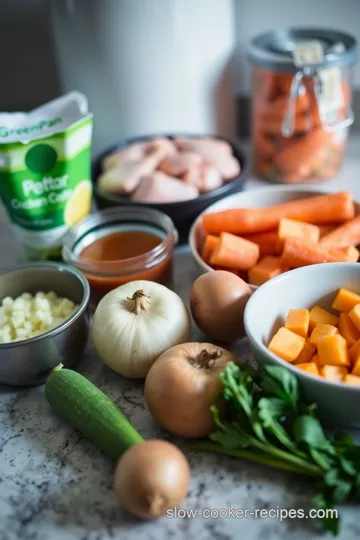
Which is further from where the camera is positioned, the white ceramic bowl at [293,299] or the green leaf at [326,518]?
the white ceramic bowl at [293,299]

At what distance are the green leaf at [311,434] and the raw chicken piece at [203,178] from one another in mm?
580

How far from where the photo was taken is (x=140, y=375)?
91 cm

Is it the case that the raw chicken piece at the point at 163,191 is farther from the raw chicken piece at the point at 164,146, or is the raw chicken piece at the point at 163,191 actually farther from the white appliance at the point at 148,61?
the white appliance at the point at 148,61

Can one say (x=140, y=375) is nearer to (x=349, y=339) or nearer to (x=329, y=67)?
(x=349, y=339)

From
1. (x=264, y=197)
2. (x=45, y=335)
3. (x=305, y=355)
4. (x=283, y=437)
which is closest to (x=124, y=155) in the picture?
(x=264, y=197)

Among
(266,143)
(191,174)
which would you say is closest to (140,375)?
(191,174)

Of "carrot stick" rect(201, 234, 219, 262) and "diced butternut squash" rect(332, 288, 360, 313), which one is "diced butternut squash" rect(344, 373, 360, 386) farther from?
"carrot stick" rect(201, 234, 219, 262)

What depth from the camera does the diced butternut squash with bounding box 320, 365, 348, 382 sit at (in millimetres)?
781

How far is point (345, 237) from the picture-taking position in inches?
41.1

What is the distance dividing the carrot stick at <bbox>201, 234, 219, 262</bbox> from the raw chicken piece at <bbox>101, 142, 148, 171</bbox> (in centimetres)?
30

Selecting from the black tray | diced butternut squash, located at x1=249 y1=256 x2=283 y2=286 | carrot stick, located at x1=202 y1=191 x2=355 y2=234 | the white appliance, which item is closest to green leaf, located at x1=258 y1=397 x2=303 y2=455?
diced butternut squash, located at x1=249 y1=256 x2=283 y2=286

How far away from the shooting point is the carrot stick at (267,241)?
42.1 inches

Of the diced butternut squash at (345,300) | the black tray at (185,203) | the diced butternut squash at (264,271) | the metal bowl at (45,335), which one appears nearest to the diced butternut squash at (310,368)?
the diced butternut squash at (345,300)

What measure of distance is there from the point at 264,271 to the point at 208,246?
0.11m
